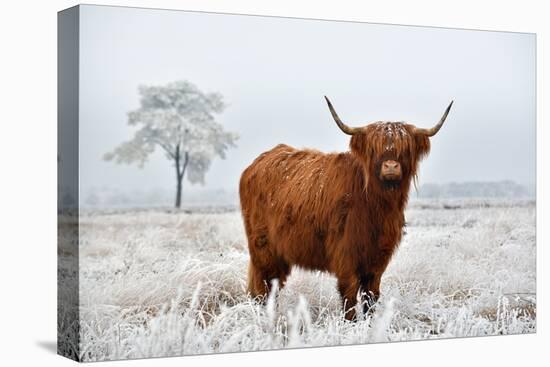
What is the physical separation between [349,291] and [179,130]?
1.89 m

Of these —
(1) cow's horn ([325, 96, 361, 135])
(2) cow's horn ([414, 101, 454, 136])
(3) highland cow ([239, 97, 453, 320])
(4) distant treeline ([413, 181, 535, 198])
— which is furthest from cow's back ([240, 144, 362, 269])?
(4) distant treeline ([413, 181, 535, 198])

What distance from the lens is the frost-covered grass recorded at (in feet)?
25.0

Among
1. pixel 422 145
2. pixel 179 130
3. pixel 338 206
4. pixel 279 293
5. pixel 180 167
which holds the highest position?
pixel 179 130

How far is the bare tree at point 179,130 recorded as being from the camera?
7.77 metres

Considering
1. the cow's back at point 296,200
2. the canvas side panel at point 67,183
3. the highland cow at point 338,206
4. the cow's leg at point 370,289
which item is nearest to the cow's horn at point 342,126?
the highland cow at point 338,206

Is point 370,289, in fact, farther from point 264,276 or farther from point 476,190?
point 476,190

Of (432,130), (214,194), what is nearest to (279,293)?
(214,194)

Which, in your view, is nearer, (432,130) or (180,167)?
(180,167)

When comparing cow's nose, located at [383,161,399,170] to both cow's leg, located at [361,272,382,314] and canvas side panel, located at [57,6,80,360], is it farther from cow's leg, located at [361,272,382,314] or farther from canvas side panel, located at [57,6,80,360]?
canvas side panel, located at [57,6,80,360]

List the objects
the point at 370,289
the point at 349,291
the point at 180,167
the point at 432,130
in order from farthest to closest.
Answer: the point at 432,130, the point at 370,289, the point at 349,291, the point at 180,167

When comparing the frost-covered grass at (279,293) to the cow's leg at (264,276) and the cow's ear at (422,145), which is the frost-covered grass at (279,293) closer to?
the cow's leg at (264,276)

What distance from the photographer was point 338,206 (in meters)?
8.23

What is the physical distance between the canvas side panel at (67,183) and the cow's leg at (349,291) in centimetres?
214

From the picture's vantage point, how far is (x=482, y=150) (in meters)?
9.27
